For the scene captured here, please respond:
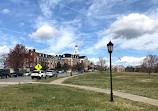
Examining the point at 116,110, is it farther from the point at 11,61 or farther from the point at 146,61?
the point at 146,61

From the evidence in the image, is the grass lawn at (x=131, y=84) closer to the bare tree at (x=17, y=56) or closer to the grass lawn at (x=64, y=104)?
the grass lawn at (x=64, y=104)

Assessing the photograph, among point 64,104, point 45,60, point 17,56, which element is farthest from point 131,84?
point 45,60

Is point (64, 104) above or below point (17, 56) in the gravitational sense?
below

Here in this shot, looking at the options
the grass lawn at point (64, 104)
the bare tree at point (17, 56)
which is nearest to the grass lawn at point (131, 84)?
the grass lawn at point (64, 104)

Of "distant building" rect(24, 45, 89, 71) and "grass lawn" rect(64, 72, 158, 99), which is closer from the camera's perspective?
"grass lawn" rect(64, 72, 158, 99)

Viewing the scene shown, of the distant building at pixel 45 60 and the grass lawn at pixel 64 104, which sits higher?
the distant building at pixel 45 60

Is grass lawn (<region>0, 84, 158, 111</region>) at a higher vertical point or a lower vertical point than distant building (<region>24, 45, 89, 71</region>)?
lower

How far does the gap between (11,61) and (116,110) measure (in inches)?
2470

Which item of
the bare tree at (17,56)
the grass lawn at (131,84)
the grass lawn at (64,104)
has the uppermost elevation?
the bare tree at (17,56)

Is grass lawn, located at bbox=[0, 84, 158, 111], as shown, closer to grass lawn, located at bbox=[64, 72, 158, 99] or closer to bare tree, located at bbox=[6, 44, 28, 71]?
grass lawn, located at bbox=[64, 72, 158, 99]

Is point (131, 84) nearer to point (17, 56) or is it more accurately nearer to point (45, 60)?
point (17, 56)

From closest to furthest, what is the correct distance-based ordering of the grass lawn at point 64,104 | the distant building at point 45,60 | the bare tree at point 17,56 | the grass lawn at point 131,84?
1. the grass lawn at point 64,104
2. the grass lawn at point 131,84
3. the bare tree at point 17,56
4. the distant building at point 45,60

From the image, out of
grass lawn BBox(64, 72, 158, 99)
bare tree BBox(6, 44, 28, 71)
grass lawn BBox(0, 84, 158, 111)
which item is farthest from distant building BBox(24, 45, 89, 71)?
grass lawn BBox(0, 84, 158, 111)

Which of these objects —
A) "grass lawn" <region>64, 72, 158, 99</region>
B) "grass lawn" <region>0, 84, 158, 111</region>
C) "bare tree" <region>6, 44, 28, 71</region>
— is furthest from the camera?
"bare tree" <region>6, 44, 28, 71</region>
